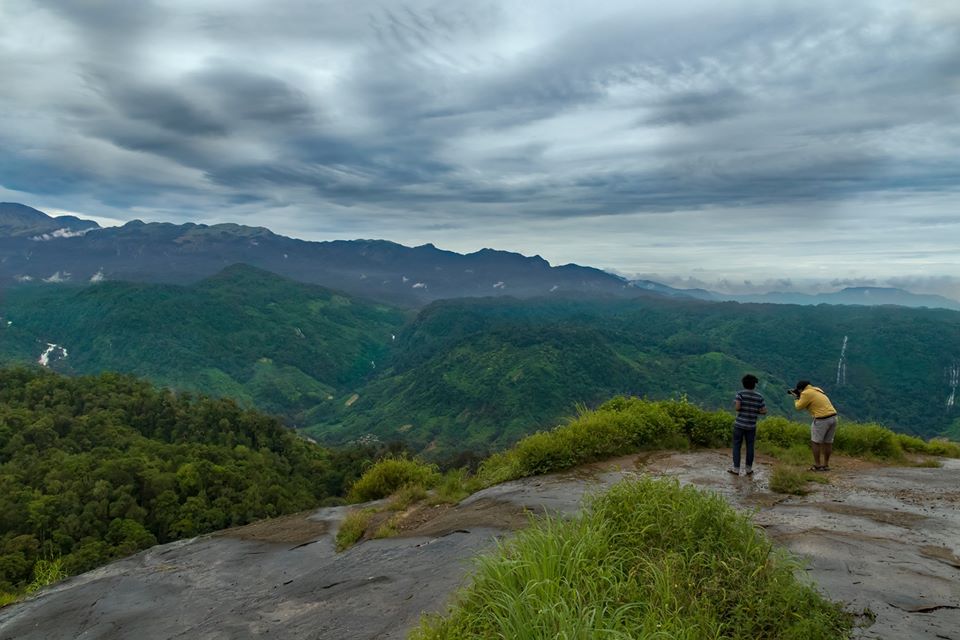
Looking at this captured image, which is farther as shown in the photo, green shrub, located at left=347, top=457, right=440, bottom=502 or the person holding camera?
green shrub, located at left=347, top=457, right=440, bottom=502

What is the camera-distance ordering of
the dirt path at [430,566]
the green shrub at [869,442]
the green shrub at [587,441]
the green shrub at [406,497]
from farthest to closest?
the green shrub at [869,442]
the green shrub at [587,441]
the green shrub at [406,497]
the dirt path at [430,566]

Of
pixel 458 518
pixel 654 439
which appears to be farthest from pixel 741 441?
pixel 458 518

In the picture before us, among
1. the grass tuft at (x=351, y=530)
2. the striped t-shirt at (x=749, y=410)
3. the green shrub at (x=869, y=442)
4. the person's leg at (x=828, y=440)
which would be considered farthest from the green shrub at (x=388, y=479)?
the green shrub at (x=869, y=442)

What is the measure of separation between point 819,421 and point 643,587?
10058 millimetres

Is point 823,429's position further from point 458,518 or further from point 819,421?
point 458,518

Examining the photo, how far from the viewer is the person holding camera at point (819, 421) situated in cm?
1206

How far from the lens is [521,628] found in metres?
3.85

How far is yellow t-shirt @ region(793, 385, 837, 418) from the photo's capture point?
12047 millimetres

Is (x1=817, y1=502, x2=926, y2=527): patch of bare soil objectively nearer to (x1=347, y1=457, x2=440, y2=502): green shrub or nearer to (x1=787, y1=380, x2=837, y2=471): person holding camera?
(x1=787, y1=380, x2=837, y2=471): person holding camera

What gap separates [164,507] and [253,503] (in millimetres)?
7585

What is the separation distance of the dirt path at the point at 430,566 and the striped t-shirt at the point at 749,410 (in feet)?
3.73

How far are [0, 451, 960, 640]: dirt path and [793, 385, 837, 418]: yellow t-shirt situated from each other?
139cm

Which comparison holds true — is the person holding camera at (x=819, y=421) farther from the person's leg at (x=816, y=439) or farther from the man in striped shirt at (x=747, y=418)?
the man in striped shirt at (x=747, y=418)

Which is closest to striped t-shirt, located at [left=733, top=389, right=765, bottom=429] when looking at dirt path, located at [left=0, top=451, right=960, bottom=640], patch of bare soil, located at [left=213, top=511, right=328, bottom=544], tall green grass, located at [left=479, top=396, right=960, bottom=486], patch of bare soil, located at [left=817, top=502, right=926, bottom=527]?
dirt path, located at [left=0, top=451, right=960, bottom=640]
